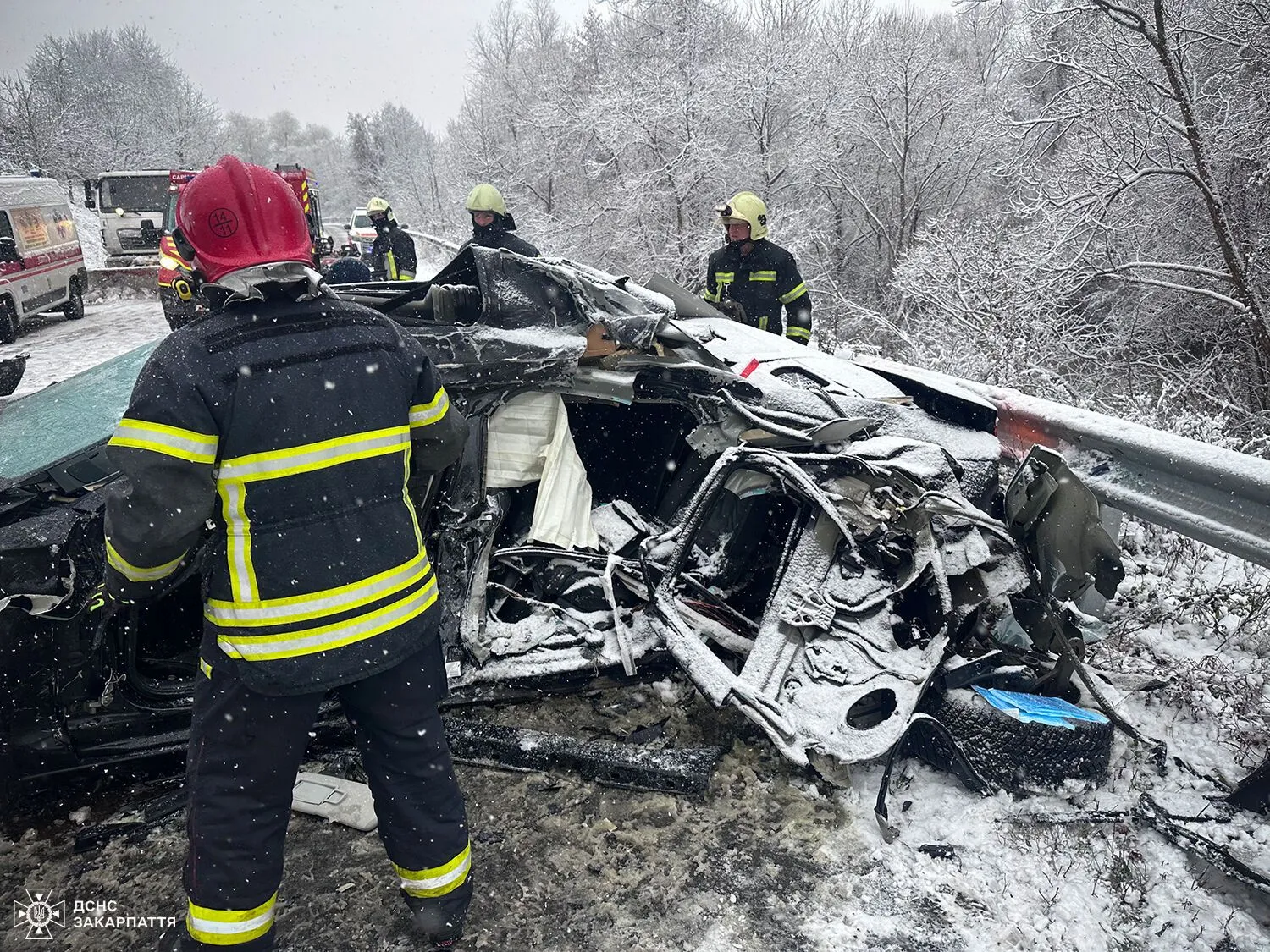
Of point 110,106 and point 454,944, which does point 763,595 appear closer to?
point 454,944

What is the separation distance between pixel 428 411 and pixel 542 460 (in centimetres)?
113

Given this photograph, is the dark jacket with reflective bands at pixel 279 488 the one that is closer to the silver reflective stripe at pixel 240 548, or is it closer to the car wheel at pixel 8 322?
the silver reflective stripe at pixel 240 548

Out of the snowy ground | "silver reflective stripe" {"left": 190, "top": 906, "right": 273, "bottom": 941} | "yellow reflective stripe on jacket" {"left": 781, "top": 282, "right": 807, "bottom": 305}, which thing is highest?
"yellow reflective stripe on jacket" {"left": 781, "top": 282, "right": 807, "bottom": 305}

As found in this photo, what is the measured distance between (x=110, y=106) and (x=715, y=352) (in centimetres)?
4216

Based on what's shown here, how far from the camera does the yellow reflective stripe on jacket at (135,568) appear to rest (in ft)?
5.32

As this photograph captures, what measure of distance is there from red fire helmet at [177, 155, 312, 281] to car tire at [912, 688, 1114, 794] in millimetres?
2366

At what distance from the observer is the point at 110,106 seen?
112ft

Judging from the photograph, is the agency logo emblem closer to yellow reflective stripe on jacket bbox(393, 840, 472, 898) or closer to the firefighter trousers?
the firefighter trousers

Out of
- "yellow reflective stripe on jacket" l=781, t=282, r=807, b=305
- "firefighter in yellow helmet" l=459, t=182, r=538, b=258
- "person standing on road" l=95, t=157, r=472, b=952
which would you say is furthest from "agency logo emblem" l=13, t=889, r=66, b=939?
"firefighter in yellow helmet" l=459, t=182, r=538, b=258

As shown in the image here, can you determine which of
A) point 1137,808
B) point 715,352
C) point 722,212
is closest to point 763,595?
point 715,352

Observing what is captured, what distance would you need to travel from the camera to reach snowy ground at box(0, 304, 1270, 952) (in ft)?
6.50

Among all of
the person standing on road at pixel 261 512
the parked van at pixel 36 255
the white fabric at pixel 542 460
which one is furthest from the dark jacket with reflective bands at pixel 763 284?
the parked van at pixel 36 255

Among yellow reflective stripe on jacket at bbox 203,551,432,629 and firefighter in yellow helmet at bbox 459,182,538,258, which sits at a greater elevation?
firefighter in yellow helmet at bbox 459,182,538,258

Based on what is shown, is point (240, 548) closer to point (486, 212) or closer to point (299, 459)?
point (299, 459)
